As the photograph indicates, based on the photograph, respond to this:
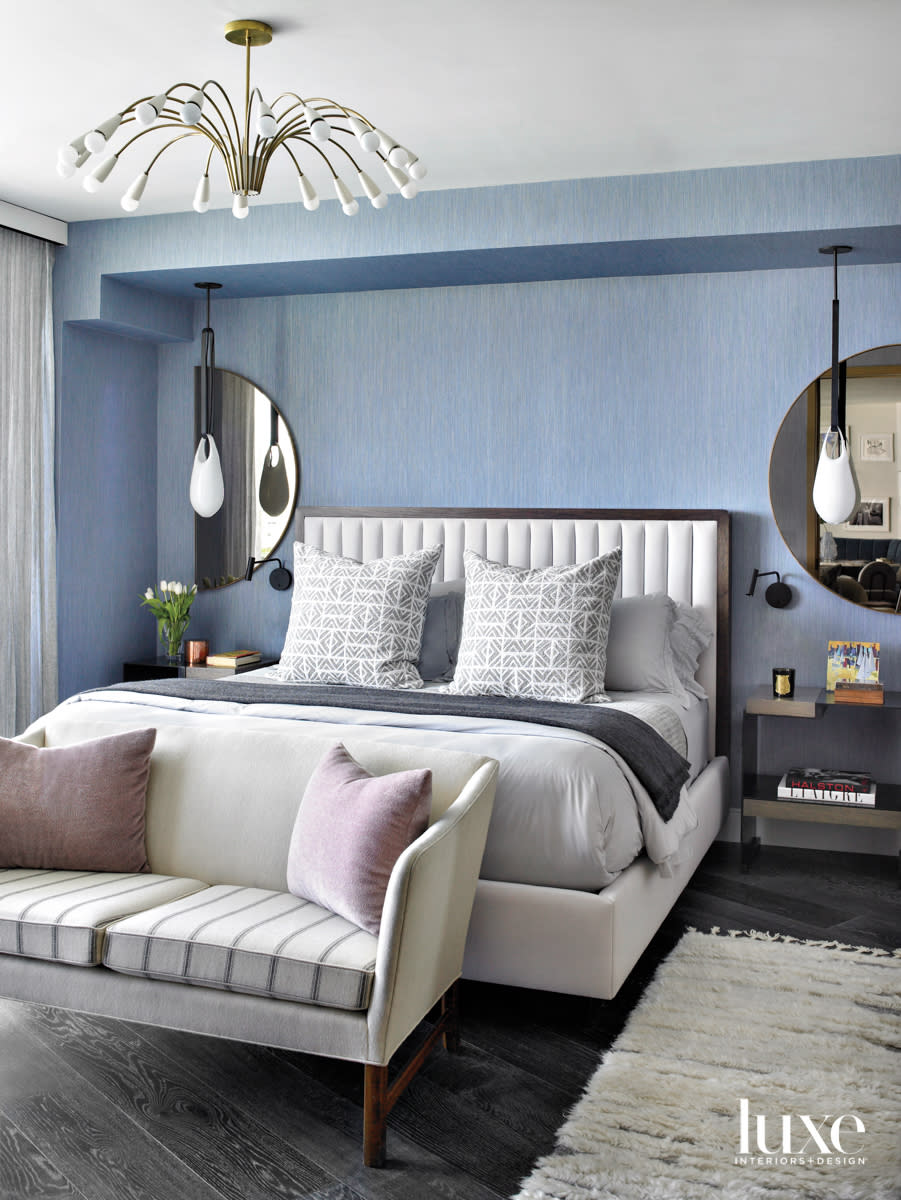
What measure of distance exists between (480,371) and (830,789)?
88.3 inches

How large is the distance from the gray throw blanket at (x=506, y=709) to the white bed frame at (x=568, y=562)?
0.84 feet

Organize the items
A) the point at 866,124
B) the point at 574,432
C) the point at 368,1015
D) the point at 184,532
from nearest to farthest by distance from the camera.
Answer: the point at 368,1015 < the point at 866,124 < the point at 574,432 < the point at 184,532

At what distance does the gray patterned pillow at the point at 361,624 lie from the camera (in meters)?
4.05

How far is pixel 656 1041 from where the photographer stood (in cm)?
264

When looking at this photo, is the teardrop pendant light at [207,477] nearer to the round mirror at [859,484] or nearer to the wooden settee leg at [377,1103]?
the round mirror at [859,484]

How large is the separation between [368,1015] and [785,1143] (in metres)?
0.86

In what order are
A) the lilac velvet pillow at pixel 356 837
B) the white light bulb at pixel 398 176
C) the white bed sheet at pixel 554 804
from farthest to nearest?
the white light bulb at pixel 398 176 → the white bed sheet at pixel 554 804 → the lilac velvet pillow at pixel 356 837

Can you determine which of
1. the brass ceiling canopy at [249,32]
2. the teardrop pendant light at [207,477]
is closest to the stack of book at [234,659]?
the teardrop pendant light at [207,477]

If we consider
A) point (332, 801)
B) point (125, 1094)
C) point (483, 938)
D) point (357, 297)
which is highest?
point (357, 297)

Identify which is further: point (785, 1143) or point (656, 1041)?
point (656, 1041)

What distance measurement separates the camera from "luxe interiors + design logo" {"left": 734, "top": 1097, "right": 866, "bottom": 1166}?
214 centimetres

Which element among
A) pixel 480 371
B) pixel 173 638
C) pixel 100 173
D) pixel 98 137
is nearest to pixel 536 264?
pixel 480 371

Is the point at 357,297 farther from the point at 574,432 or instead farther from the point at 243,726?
the point at 243,726

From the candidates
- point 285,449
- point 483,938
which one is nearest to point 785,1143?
point 483,938
